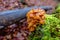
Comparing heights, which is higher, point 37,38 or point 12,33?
point 37,38

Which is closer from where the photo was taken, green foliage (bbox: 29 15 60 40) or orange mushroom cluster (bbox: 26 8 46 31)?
green foliage (bbox: 29 15 60 40)

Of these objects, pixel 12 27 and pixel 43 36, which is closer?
pixel 43 36

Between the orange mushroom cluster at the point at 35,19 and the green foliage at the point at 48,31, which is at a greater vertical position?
the orange mushroom cluster at the point at 35,19

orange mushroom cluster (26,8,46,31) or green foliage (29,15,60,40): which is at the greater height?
orange mushroom cluster (26,8,46,31)

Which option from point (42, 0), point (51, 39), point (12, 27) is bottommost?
point (42, 0)

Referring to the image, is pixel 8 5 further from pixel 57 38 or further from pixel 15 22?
pixel 57 38

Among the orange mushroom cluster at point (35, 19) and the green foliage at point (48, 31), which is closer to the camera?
the green foliage at point (48, 31)

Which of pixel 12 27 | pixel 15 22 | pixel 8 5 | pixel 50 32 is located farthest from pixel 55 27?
pixel 8 5

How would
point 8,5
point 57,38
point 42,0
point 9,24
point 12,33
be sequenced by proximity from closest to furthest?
point 57,38 < point 9,24 < point 12,33 < point 8,5 < point 42,0

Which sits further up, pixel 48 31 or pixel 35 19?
pixel 35 19

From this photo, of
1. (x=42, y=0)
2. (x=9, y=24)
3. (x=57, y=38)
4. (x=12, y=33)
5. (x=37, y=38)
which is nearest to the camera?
(x=57, y=38)

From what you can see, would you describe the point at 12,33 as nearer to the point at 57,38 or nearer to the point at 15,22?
the point at 15,22
